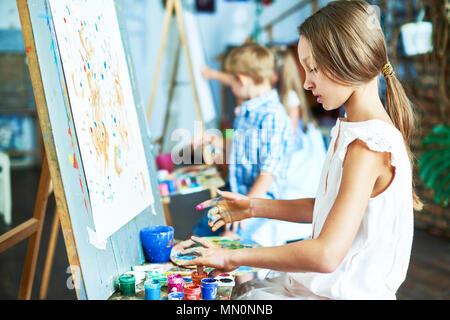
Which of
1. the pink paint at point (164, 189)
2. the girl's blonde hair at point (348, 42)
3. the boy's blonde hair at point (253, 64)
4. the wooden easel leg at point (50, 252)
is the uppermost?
the boy's blonde hair at point (253, 64)

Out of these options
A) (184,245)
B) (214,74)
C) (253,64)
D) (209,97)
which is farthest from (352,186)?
(209,97)

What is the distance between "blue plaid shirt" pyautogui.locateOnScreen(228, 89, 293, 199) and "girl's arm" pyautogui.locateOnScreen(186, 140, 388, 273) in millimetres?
990

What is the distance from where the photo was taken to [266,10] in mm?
6305

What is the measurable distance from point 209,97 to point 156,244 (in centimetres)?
243

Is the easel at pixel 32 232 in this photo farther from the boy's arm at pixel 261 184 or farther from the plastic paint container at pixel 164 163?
the plastic paint container at pixel 164 163

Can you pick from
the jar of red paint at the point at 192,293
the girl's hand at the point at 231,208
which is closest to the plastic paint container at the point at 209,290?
the jar of red paint at the point at 192,293

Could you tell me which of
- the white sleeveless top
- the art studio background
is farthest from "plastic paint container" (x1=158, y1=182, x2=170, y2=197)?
the white sleeveless top

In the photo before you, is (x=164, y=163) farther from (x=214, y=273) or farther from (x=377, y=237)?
(x=377, y=237)

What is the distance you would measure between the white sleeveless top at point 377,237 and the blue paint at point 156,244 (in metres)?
0.40

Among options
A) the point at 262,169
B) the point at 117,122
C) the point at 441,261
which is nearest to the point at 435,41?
the point at 441,261

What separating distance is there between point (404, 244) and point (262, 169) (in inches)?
37.7

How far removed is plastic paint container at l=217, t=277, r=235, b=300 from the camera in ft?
3.40

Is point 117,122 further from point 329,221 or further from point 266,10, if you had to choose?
point 266,10

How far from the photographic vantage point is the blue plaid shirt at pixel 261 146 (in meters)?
1.97
